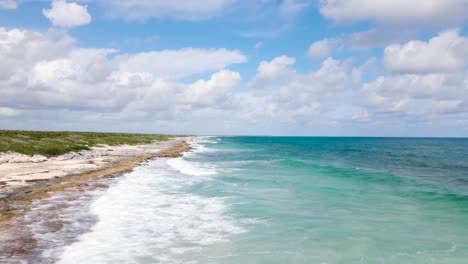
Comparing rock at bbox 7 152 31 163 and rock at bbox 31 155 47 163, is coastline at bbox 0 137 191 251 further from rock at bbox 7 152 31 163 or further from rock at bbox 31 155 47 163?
rock at bbox 7 152 31 163

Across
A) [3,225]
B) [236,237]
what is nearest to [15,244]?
[3,225]

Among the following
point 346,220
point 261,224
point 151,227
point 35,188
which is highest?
point 35,188

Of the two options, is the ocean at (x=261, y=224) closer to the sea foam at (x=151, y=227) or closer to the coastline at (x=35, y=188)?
the sea foam at (x=151, y=227)

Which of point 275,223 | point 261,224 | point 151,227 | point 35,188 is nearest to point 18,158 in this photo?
point 35,188

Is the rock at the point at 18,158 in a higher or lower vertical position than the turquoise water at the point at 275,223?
higher

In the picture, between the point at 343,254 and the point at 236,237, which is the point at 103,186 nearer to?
the point at 236,237

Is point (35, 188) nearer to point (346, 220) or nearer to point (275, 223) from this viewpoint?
point (275, 223)

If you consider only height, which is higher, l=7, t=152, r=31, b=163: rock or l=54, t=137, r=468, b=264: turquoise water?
l=7, t=152, r=31, b=163: rock

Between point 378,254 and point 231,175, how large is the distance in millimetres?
25060

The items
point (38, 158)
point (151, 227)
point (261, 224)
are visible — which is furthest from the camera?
point (38, 158)

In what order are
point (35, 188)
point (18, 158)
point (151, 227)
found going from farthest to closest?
point (18, 158) < point (35, 188) < point (151, 227)

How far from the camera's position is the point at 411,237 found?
15766mm

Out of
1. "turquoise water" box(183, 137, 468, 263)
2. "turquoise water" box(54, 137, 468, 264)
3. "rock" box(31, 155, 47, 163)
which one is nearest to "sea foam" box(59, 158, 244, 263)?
"turquoise water" box(54, 137, 468, 264)

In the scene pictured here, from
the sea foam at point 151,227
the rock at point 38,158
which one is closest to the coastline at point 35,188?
the sea foam at point 151,227
